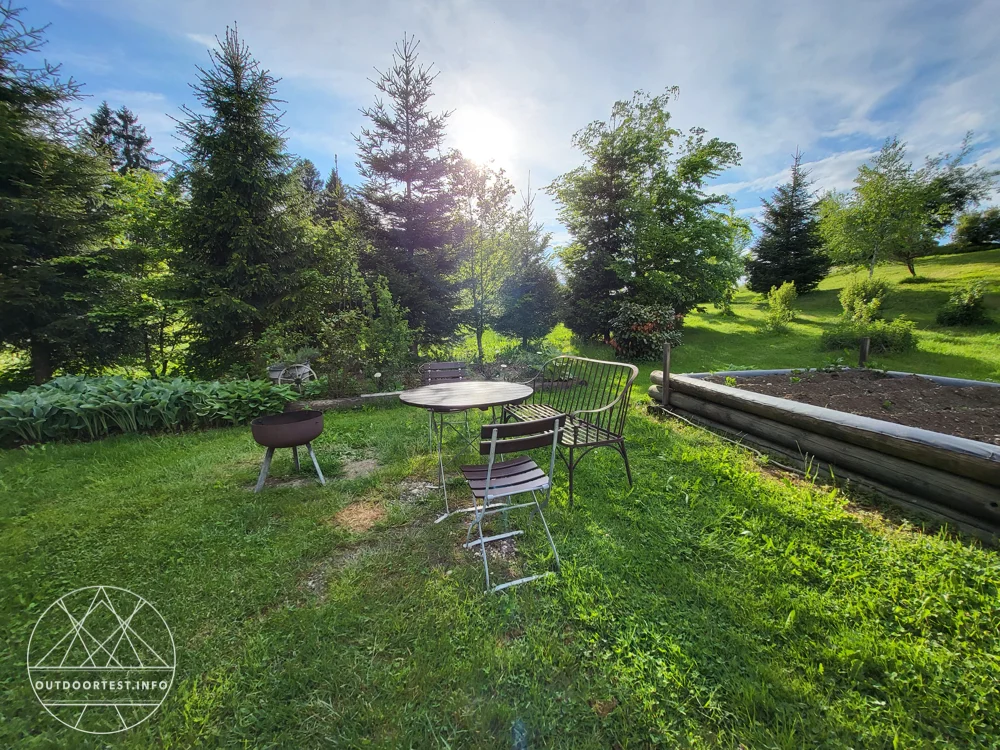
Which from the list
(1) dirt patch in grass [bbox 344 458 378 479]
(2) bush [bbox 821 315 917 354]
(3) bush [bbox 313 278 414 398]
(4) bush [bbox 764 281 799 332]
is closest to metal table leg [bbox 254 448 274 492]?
(1) dirt patch in grass [bbox 344 458 378 479]

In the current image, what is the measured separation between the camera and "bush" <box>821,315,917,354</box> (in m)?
8.38

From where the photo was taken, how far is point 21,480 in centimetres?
324

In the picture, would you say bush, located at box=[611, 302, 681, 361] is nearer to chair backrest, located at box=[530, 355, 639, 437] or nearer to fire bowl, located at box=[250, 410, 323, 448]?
chair backrest, located at box=[530, 355, 639, 437]

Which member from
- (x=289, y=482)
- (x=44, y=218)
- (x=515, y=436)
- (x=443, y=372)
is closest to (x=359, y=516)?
(x=289, y=482)

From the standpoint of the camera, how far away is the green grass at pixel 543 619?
136 centimetres

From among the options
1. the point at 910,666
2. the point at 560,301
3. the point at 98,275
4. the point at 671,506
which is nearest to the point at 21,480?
the point at 98,275

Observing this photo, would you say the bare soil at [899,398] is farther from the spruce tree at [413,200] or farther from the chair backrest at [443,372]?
the spruce tree at [413,200]

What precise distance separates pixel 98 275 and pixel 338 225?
4.00 metres

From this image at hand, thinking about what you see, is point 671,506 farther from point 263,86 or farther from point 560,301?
point 263,86

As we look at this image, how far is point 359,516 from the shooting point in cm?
278

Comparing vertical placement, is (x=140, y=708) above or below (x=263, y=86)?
below

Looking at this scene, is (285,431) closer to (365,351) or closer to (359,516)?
(359,516)

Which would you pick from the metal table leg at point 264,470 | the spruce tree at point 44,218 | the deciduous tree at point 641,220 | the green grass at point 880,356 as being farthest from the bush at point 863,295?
the spruce tree at point 44,218

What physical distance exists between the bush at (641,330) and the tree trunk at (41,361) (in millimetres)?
11553
